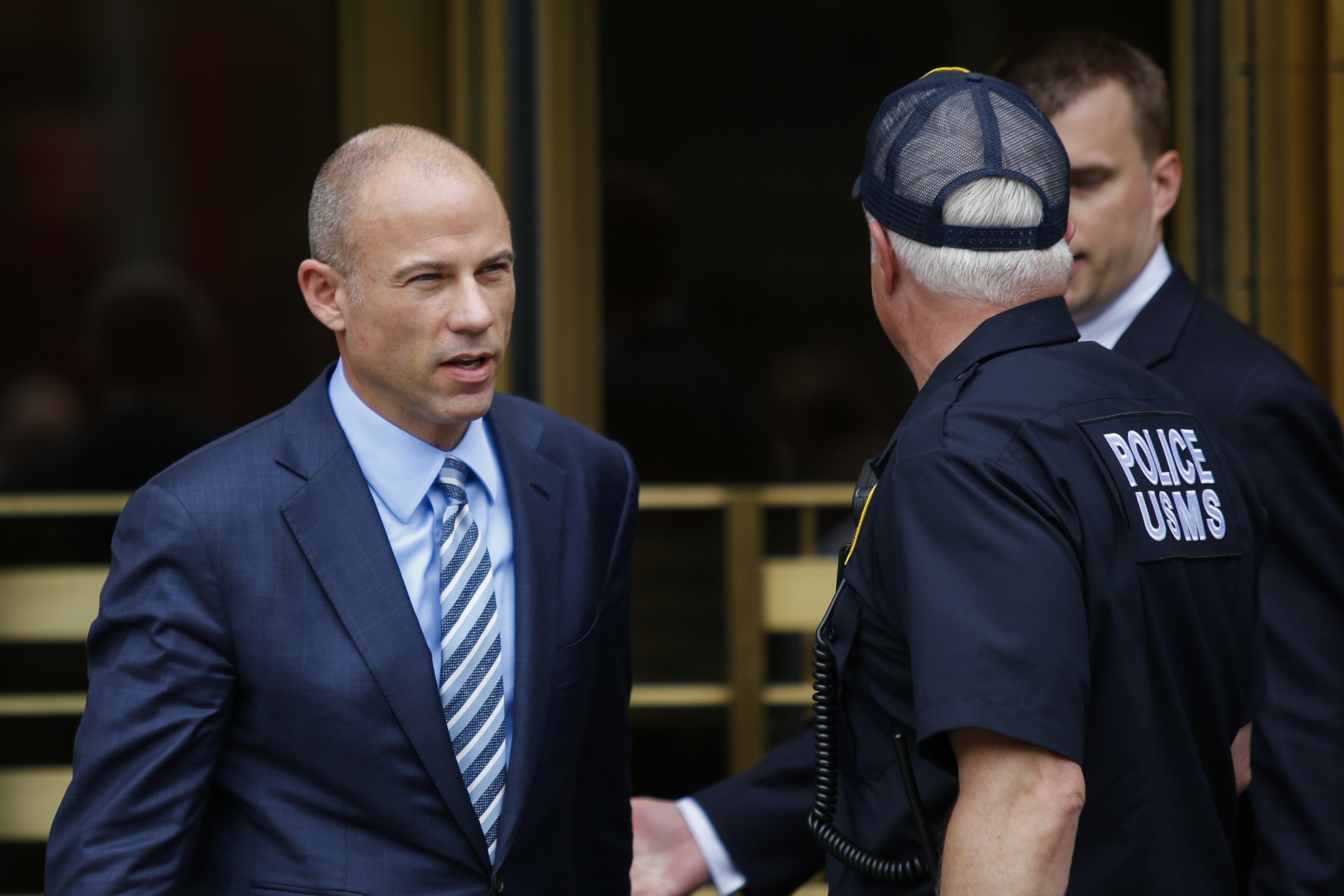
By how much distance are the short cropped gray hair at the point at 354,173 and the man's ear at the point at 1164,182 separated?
1404 mm

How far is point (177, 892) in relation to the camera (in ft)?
5.93

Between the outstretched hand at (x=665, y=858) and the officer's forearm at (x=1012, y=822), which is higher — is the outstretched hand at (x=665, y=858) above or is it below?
below

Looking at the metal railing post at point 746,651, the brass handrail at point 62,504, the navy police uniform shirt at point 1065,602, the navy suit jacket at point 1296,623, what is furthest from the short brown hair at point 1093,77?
the brass handrail at point 62,504

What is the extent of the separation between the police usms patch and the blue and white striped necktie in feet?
3.14

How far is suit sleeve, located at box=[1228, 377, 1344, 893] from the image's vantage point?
2.21m

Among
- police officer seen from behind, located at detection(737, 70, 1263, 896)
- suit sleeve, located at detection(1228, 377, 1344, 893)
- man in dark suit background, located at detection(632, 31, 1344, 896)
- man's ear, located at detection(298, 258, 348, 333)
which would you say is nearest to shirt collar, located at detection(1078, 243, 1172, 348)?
man in dark suit background, located at detection(632, 31, 1344, 896)

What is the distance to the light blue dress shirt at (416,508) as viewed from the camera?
200 centimetres

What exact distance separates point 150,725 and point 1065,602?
1.23 metres

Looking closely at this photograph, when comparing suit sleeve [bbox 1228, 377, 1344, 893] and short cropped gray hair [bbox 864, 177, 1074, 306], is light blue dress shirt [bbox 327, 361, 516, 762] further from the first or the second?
suit sleeve [bbox 1228, 377, 1344, 893]

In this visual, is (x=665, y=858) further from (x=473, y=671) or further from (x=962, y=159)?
(x=962, y=159)

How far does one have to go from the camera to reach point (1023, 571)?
1487mm

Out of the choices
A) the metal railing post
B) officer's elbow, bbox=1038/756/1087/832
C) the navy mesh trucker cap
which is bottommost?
the metal railing post

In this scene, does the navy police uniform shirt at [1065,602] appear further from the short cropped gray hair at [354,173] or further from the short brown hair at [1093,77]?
the short brown hair at [1093,77]

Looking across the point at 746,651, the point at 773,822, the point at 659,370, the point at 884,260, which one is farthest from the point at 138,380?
the point at 884,260
